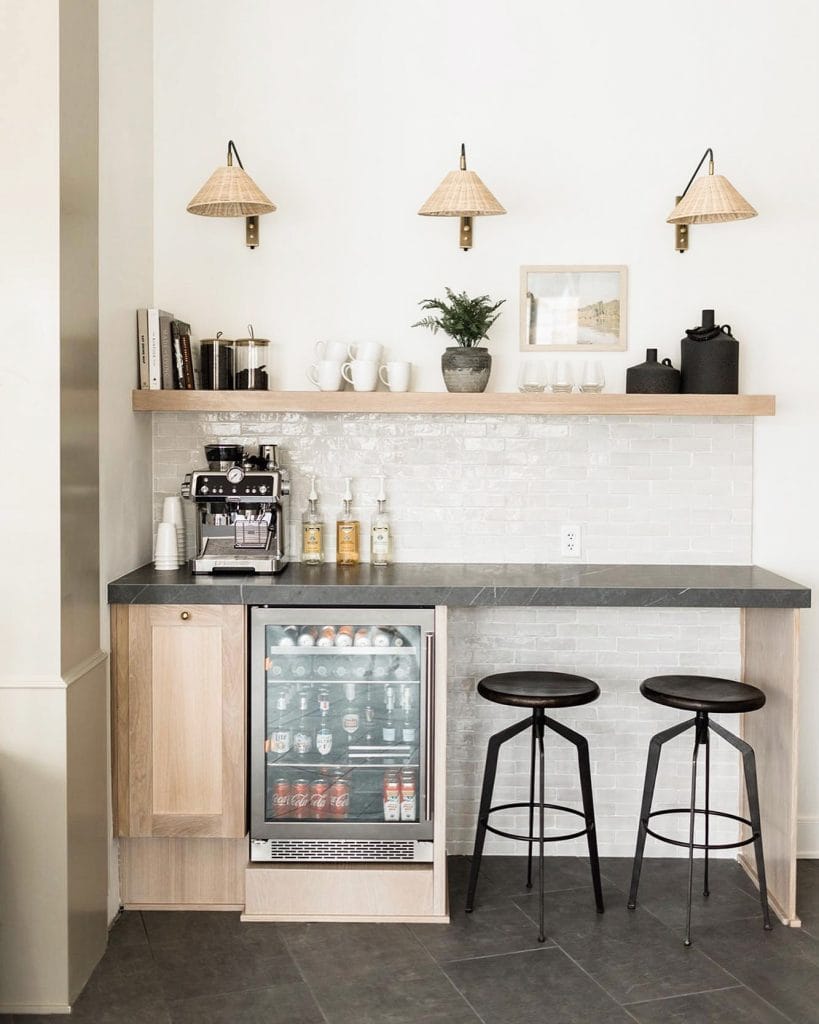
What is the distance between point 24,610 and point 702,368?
2311 millimetres

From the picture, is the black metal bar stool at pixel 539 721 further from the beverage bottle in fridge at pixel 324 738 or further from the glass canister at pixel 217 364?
the glass canister at pixel 217 364

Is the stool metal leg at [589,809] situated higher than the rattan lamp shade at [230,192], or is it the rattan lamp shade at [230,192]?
the rattan lamp shade at [230,192]

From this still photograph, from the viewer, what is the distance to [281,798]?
330 cm

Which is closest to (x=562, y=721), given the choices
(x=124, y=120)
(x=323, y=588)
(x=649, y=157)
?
(x=323, y=588)

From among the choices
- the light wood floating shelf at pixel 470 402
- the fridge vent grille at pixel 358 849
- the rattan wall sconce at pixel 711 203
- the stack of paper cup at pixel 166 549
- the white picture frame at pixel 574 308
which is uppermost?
the rattan wall sconce at pixel 711 203

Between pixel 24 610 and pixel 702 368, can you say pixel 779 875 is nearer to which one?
pixel 702 368

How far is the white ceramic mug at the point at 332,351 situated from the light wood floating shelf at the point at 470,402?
7.9 inches

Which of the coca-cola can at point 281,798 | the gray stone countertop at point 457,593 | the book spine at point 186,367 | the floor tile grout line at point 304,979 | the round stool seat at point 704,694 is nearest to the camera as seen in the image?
the floor tile grout line at point 304,979

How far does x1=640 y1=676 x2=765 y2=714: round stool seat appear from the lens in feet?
10.00

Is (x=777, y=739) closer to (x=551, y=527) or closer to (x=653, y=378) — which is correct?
(x=551, y=527)

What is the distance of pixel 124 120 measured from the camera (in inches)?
132

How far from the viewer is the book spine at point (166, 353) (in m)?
3.53

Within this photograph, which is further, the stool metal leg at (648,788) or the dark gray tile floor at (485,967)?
the stool metal leg at (648,788)

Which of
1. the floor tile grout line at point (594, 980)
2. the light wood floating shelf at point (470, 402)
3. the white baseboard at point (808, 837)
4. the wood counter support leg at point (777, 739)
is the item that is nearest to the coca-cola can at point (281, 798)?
the floor tile grout line at point (594, 980)
